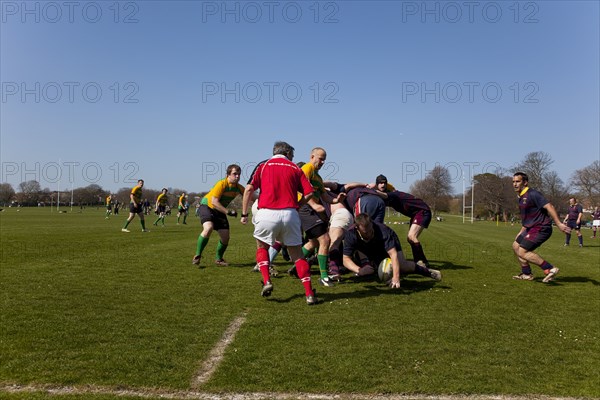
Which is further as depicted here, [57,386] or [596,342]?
[596,342]

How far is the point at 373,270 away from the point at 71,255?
7.11 meters

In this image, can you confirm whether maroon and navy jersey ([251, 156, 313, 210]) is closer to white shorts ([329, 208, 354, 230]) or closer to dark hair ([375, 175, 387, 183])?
white shorts ([329, 208, 354, 230])

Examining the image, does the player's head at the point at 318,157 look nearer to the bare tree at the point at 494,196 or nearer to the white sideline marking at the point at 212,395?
the white sideline marking at the point at 212,395

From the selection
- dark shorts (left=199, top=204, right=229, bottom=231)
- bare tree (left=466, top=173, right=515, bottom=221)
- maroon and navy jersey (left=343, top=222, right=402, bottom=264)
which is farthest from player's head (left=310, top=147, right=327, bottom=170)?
bare tree (left=466, top=173, right=515, bottom=221)

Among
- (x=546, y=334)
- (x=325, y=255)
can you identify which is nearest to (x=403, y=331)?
(x=546, y=334)

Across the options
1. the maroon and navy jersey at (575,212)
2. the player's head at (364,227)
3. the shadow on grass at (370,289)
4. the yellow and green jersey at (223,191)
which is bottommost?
the shadow on grass at (370,289)

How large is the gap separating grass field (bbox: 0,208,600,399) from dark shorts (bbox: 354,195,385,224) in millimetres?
1217

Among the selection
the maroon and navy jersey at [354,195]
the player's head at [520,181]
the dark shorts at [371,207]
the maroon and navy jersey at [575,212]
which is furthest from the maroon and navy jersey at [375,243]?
the maroon and navy jersey at [575,212]

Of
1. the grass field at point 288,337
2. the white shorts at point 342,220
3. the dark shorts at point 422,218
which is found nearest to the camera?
the grass field at point 288,337

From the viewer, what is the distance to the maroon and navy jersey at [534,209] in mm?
8102

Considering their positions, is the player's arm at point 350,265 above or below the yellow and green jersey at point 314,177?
below

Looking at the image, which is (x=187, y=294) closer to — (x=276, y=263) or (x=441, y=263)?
(x=276, y=263)

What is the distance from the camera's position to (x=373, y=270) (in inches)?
309

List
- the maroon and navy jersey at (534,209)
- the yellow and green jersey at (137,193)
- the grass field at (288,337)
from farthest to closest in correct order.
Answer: the yellow and green jersey at (137,193)
the maroon and navy jersey at (534,209)
the grass field at (288,337)
